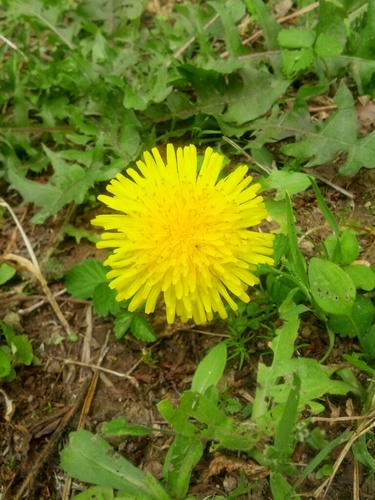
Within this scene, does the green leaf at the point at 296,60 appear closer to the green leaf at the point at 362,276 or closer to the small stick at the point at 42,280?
the green leaf at the point at 362,276

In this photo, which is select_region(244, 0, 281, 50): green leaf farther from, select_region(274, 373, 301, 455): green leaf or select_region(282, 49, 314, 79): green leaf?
select_region(274, 373, 301, 455): green leaf

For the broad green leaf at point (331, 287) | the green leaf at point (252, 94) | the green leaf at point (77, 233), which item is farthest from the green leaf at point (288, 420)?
the green leaf at point (252, 94)

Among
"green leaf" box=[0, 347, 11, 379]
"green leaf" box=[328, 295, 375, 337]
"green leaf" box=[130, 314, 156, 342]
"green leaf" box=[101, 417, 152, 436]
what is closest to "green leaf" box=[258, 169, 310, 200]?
"green leaf" box=[328, 295, 375, 337]

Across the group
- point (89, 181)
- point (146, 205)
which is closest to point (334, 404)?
point (146, 205)

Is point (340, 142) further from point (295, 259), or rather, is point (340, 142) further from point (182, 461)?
point (182, 461)

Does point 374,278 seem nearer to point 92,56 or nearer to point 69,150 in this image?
point 69,150

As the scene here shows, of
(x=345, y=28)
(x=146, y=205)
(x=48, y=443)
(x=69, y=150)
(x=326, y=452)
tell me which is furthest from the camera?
(x=69, y=150)
